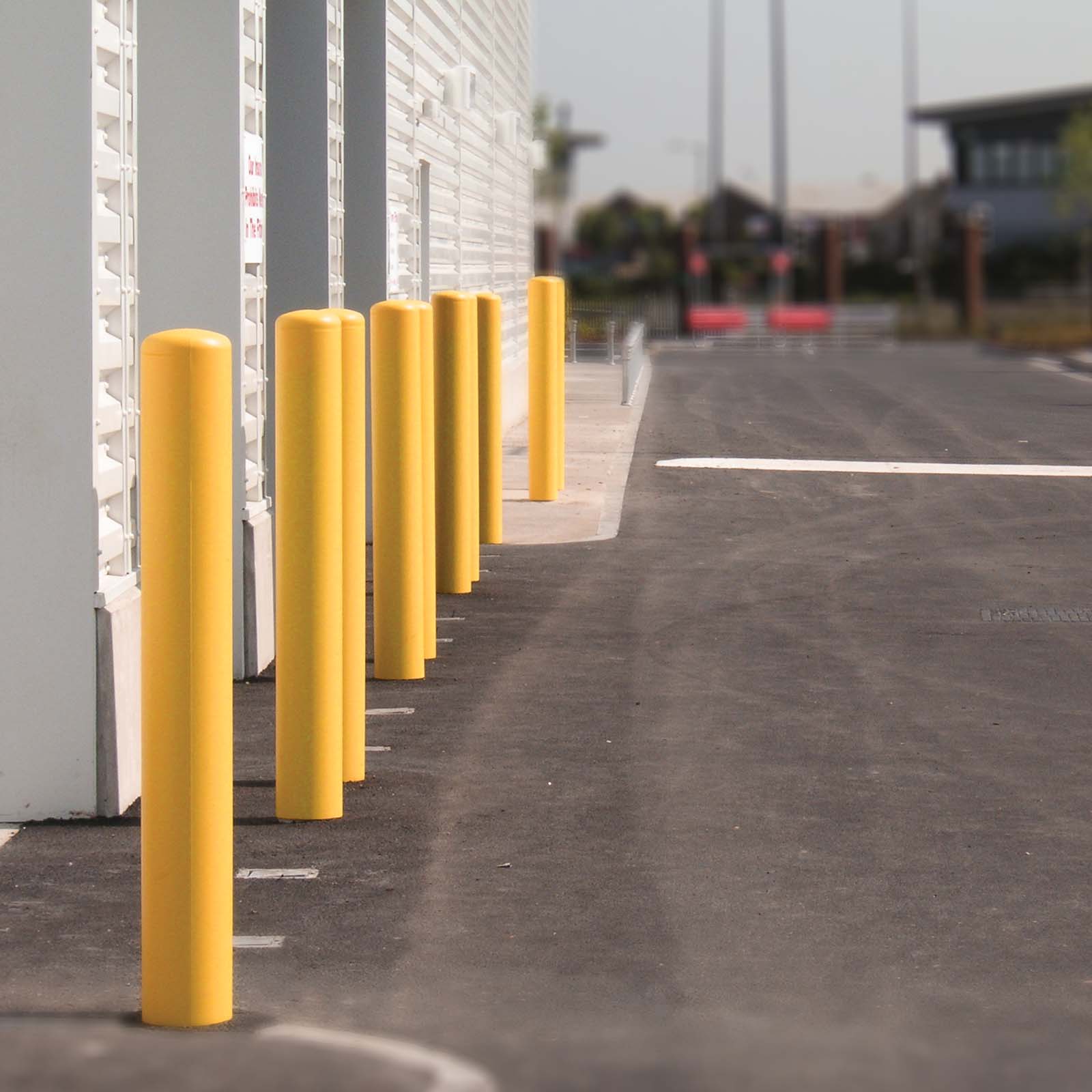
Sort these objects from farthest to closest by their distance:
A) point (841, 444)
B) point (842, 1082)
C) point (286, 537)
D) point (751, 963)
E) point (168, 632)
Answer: point (841, 444) → point (286, 537) → point (751, 963) → point (168, 632) → point (842, 1082)

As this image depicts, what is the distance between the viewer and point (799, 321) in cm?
5869

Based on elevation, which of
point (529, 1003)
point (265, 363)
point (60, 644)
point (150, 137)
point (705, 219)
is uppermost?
point (705, 219)

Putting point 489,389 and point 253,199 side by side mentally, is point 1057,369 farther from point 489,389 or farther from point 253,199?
point 253,199

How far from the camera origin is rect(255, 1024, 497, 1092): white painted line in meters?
4.44

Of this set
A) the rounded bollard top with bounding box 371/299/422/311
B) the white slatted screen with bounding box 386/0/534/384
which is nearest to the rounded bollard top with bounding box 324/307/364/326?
the rounded bollard top with bounding box 371/299/422/311

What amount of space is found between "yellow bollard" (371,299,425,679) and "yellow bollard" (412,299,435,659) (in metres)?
0.10

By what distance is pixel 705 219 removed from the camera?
14375cm

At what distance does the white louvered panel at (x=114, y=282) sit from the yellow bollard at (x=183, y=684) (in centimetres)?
186

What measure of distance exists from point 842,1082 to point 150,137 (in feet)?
19.5

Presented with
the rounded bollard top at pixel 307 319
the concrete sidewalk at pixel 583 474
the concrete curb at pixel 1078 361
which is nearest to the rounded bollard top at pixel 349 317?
the rounded bollard top at pixel 307 319

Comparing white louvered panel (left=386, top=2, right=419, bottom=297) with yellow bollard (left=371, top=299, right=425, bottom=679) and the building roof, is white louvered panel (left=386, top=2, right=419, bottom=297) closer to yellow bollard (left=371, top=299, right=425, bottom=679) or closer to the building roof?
yellow bollard (left=371, top=299, right=425, bottom=679)

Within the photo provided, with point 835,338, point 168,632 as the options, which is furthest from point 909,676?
point 835,338

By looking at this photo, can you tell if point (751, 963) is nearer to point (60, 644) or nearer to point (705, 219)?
point (60, 644)

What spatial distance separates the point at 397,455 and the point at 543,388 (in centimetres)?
626
